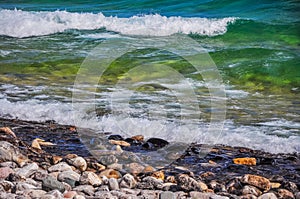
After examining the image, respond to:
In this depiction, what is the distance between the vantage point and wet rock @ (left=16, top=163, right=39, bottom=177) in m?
4.09

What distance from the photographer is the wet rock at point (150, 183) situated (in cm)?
403

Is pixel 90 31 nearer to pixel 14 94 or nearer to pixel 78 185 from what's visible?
pixel 14 94

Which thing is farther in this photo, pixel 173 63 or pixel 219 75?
pixel 173 63

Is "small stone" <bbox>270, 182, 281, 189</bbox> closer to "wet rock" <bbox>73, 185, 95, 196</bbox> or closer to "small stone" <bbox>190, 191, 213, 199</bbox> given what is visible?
"small stone" <bbox>190, 191, 213, 199</bbox>

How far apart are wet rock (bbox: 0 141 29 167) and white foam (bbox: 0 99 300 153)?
135 centimetres

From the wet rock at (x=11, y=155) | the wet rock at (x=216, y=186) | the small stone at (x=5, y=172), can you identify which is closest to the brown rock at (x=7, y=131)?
the wet rock at (x=11, y=155)

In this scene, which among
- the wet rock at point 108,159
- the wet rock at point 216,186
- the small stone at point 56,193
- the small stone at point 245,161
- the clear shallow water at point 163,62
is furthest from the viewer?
the clear shallow water at point 163,62

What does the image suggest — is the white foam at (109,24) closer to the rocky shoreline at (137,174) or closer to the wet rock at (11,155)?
the rocky shoreline at (137,174)

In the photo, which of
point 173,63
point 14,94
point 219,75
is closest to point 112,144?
point 14,94

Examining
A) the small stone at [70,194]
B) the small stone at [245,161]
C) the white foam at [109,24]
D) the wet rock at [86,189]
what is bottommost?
the small stone at [245,161]

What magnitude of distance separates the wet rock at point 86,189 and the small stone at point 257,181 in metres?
1.07

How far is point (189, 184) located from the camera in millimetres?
4047

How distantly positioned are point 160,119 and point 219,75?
10.7 ft

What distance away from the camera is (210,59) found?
10.5 m
